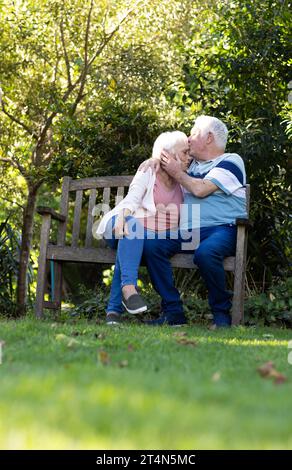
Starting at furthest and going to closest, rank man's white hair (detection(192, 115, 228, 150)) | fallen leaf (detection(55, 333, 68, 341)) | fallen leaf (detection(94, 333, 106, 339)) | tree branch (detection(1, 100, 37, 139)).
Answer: tree branch (detection(1, 100, 37, 139)) < man's white hair (detection(192, 115, 228, 150)) < fallen leaf (detection(94, 333, 106, 339)) < fallen leaf (detection(55, 333, 68, 341))

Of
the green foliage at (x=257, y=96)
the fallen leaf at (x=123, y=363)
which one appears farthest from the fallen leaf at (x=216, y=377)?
the green foliage at (x=257, y=96)

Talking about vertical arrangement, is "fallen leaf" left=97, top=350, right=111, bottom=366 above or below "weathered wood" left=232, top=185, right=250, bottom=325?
below

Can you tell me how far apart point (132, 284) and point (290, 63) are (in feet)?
8.99

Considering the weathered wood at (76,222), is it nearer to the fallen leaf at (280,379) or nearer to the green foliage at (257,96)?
the green foliage at (257,96)

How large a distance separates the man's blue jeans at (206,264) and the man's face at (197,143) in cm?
56

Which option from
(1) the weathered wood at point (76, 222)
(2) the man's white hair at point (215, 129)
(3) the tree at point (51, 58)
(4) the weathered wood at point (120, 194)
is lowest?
(1) the weathered wood at point (76, 222)

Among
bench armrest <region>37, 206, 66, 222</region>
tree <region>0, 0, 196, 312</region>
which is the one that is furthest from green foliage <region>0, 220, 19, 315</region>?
bench armrest <region>37, 206, 66, 222</region>

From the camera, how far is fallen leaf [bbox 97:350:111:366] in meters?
2.97

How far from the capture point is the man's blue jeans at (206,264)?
16.1ft

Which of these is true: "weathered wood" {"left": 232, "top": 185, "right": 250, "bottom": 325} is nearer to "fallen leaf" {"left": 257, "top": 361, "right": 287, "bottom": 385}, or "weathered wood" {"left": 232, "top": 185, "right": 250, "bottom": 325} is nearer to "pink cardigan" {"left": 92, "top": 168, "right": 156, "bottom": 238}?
"pink cardigan" {"left": 92, "top": 168, "right": 156, "bottom": 238}

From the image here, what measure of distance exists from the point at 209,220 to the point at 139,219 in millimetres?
473

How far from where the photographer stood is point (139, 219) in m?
5.07

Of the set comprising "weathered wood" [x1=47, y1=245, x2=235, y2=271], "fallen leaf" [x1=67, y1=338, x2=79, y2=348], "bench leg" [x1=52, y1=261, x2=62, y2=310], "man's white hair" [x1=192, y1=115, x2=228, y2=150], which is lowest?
"fallen leaf" [x1=67, y1=338, x2=79, y2=348]
